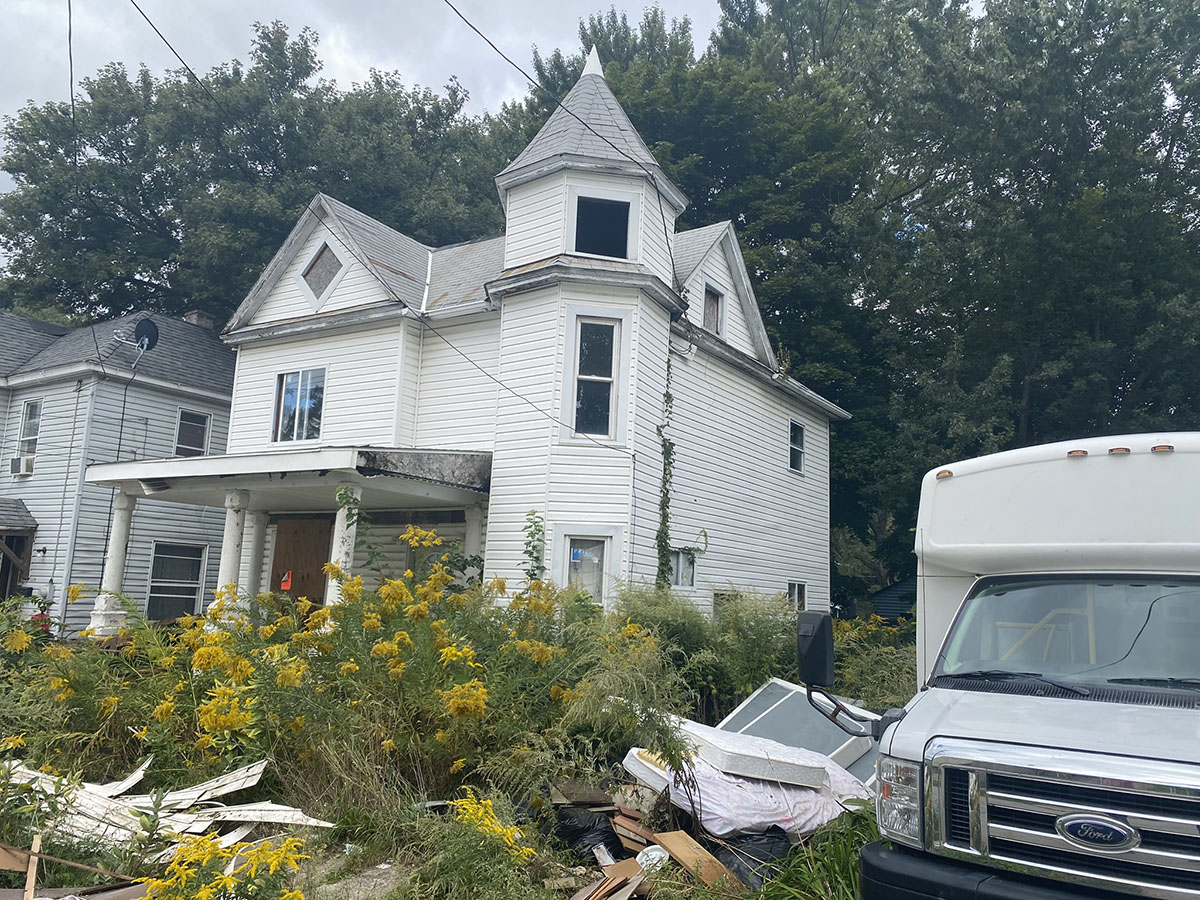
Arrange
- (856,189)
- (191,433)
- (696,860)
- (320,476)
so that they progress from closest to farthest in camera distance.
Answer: (696,860) < (320,476) < (191,433) < (856,189)

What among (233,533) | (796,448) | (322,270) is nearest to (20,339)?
(322,270)

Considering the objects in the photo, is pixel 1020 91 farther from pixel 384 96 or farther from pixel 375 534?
pixel 384 96

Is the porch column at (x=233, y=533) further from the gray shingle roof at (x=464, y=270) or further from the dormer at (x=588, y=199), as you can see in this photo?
the dormer at (x=588, y=199)

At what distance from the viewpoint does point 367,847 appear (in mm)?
5238

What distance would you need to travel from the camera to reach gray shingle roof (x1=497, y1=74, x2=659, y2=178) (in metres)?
14.1

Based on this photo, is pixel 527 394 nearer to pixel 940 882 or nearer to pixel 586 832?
pixel 586 832

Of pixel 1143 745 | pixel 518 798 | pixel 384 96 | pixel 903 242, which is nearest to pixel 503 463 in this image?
pixel 518 798

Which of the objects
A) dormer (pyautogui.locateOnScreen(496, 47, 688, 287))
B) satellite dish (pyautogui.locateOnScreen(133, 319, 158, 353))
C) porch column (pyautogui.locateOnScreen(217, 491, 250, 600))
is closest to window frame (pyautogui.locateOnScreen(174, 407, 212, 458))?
satellite dish (pyautogui.locateOnScreen(133, 319, 158, 353))

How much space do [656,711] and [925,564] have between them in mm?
2004

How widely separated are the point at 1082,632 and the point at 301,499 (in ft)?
43.6

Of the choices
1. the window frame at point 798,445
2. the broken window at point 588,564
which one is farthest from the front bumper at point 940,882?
the window frame at point 798,445

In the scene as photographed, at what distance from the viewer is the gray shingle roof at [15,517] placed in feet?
64.7

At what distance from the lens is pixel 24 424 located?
2122cm

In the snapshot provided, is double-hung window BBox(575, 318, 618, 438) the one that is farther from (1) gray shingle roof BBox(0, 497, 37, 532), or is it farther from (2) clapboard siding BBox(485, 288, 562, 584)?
(1) gray shingle roof BBox(0, 497, 37, 532)
